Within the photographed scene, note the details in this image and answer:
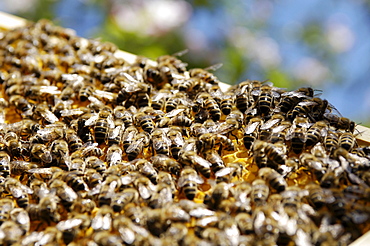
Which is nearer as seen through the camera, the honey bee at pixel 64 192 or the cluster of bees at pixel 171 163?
the cluster of bees at pixel 171 163

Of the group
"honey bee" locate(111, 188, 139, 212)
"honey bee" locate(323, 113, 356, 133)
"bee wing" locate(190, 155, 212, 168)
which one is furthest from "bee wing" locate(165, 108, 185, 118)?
"honey bee" locate(323, 113, 356, 133)

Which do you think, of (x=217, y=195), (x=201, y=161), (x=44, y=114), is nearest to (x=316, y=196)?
(x=217, y=195)

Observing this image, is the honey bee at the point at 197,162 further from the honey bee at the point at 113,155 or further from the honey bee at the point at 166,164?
the honey bee at the point at 113,155

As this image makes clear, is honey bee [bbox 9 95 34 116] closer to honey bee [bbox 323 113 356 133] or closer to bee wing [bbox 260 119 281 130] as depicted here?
bee wing [bbox 260 119 281 130]

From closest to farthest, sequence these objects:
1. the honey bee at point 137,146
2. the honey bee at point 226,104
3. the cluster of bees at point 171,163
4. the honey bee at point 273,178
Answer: the cluster of bees at point 171,163 → the honey bee at point 273,178 → the honey bee at point 137,146 → the honey bee at point 226,104

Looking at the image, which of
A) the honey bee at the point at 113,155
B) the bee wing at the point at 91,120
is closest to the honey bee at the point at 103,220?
the honey bee at the point at 113,155

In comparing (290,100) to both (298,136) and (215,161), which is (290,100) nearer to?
(298,136)
